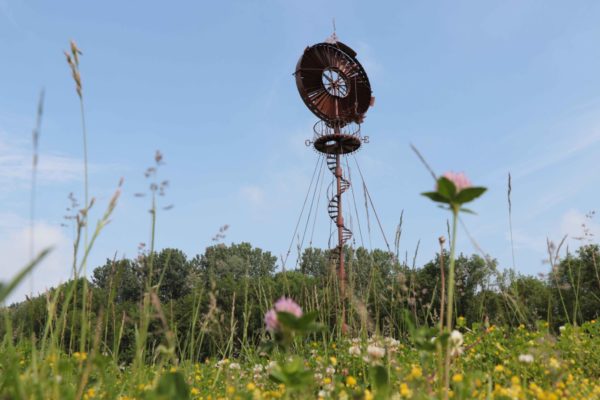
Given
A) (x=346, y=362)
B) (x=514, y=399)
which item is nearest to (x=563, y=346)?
(x=346, y=362)

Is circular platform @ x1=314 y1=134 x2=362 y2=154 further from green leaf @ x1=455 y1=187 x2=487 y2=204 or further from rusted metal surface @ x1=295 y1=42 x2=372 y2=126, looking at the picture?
green leaf @ x1=455 y1=187 x2=487 y2=204

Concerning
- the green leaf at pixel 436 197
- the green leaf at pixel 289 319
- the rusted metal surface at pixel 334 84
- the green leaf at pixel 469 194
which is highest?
the rusted metal surface at pixel 334 84

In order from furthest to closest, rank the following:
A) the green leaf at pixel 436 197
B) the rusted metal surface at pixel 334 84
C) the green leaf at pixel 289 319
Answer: the rusted metal surface at pixel 334 84 < the green leaf at pixel 436 197 < the green leaf at pixel 289 319

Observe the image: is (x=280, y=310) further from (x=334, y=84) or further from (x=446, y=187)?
(x=334, y=84)

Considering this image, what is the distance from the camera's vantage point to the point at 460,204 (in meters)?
1.47

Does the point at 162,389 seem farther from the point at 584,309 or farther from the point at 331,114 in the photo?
the point at 584,309

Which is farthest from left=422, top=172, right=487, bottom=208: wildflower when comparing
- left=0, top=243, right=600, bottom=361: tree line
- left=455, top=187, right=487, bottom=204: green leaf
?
left=0, top=243, right=600, bottom=361: tree line

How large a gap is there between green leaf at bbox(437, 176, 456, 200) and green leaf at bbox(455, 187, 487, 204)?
2 centimetres

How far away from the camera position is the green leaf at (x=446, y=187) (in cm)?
139

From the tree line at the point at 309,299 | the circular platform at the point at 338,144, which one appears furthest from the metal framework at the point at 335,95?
the tree line at the point at 309,299

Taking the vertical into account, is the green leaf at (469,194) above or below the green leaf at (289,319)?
above

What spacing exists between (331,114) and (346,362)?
45.7 feet

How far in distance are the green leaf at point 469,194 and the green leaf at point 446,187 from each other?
0.9 inches

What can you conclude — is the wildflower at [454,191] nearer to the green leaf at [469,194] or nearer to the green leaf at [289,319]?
the green leaf at [469,194]
